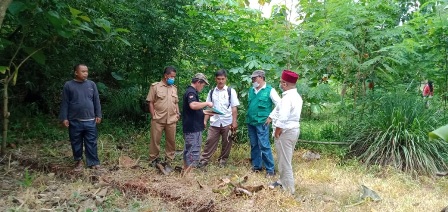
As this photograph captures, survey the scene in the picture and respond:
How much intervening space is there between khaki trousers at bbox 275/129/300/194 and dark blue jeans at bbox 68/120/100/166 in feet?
8.78

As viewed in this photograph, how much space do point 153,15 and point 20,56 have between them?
8.20ft

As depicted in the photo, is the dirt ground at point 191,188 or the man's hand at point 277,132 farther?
the man's hand at point 277,132

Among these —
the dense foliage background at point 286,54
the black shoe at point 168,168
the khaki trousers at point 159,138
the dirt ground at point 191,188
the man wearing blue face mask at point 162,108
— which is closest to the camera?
the dirt ground at point 191,188

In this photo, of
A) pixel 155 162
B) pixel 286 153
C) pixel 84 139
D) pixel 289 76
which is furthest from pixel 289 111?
pixel 84 139

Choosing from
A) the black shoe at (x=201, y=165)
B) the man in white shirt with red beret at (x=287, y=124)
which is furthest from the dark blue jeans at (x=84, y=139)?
the man in white shirt with red beret at (x=287, y=124)

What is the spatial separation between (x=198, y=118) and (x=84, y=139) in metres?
1.68

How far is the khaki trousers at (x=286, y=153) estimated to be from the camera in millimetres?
4547

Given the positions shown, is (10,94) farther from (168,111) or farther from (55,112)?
(168,111)

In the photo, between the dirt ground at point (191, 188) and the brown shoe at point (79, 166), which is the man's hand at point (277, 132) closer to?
the dirt ground at point (191, 188)

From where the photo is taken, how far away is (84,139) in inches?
209

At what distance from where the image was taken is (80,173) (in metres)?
5.04

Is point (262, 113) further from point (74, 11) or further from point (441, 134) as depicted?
point (441, 134)

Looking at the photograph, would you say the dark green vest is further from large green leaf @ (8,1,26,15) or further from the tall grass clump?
large green leaf @ (8,1,26,15)

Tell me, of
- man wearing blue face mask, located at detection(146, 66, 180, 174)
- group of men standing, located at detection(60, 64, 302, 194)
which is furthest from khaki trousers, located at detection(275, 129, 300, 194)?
man wearing blue face mask, located at detection(146, 66, 180, 174)
